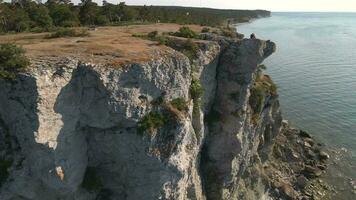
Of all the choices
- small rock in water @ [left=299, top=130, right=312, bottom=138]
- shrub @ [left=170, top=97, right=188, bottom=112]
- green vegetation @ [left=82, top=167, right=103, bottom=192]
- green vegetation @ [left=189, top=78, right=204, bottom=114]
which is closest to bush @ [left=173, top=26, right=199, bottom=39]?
green vegetation @ [left=189, top=78, right=204, bottom=114]

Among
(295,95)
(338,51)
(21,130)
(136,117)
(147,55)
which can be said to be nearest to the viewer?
(21,130)

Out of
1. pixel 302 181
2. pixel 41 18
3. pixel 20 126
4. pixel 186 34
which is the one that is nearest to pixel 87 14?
pixel 41 18

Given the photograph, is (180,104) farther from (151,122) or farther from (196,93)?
(196,93)

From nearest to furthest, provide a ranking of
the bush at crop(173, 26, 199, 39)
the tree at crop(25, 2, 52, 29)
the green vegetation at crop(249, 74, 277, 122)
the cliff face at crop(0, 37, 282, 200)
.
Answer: the cliff face at crop(0, 37, 282, 200) < the bush at crop(173, 26, 199, 39) < the green vegetation at crop(249, 74, 277, 122) < the tree at crop(25, 2, 52, 29)

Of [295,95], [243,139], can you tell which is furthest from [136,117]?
[295,95]

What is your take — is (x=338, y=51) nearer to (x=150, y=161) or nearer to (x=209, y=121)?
(x=209, y=121)

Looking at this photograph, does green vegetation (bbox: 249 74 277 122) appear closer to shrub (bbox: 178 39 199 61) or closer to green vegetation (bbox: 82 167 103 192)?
shrub (bbox: 178 39 199 61)
